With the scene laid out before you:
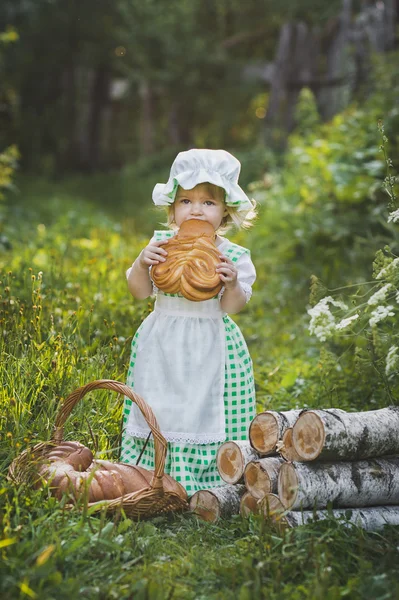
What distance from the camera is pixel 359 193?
7.00 meters

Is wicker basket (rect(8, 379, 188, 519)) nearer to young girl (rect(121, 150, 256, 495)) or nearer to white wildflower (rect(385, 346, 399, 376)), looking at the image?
young girl (rect(121, 150, 256, 495))

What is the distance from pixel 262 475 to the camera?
121 inches

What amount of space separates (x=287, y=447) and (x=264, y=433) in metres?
0.17

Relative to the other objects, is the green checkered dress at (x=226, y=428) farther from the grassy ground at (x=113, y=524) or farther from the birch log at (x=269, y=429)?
the birch log at (x=269, y=429)

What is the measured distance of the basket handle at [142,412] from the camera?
118 inches

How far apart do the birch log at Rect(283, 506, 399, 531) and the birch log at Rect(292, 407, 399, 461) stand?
200mm

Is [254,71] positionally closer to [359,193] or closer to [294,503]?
[359,193]

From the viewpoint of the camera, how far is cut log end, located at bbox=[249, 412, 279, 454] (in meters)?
3.20

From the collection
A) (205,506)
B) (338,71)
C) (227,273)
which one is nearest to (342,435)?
(205,506)

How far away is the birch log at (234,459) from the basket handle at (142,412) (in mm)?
386

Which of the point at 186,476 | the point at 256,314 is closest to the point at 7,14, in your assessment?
the point at 256,314

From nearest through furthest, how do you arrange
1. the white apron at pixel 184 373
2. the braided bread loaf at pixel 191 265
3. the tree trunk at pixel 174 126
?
the braided bread loaf at pixel 191 265 → the white apron at pixel 184 373 → the tree trunk at pixel 174 126

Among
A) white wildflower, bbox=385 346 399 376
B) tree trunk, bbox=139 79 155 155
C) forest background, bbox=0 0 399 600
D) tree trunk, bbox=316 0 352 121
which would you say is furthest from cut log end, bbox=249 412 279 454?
tree trunk, bbox=139 79 155 155

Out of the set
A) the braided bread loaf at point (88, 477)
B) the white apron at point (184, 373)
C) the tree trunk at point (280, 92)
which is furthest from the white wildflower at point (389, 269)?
the tree trunk at point (280, 92)
